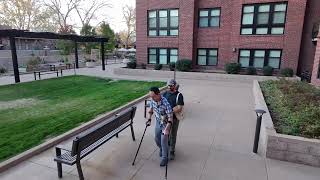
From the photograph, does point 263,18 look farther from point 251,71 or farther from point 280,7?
point 251,71

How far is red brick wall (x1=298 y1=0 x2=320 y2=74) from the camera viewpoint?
16.3 metres

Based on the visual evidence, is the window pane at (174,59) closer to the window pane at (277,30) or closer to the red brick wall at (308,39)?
the window pane at (277,30)

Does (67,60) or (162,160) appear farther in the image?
(67,60)

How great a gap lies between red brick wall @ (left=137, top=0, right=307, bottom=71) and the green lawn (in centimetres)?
958

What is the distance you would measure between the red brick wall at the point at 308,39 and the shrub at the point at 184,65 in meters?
8.30

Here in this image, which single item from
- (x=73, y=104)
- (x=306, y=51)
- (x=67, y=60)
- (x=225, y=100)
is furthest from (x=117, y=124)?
(x=67, y=60)

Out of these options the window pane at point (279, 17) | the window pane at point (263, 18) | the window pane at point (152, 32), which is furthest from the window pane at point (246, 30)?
the window pane at point (152, 32)

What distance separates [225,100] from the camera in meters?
10.5

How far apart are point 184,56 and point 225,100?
9.94m

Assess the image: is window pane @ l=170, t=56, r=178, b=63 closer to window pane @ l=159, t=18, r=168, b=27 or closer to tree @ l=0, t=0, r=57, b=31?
window pane @ l=159, t=18, r=168, b=27

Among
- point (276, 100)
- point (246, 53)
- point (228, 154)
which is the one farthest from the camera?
point (246, 53)

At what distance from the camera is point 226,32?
18500 millimetres

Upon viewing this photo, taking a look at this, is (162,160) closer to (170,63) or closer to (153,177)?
(153,177)

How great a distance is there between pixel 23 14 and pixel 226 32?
43.6 metres
